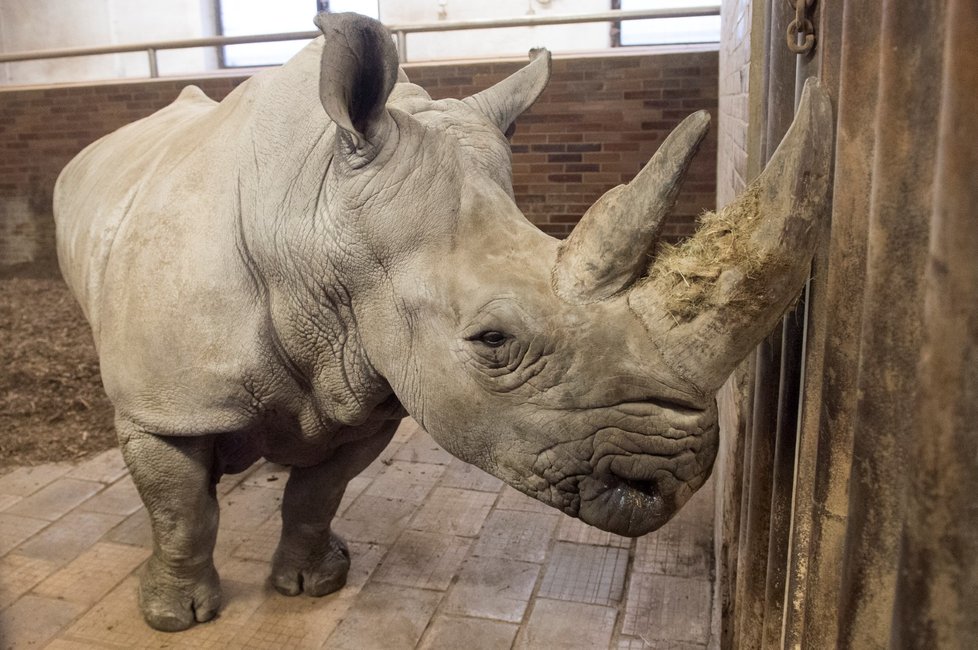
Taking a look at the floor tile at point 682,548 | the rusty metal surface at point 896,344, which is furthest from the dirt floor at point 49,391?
the rusty metal surface at point 896,344

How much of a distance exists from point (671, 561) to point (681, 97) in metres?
4.81

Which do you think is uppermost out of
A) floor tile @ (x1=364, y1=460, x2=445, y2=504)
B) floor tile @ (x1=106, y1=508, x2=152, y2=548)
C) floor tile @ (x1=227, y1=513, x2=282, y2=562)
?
floor tile @ (x1=106, y1=508, x2=152, y2=548)

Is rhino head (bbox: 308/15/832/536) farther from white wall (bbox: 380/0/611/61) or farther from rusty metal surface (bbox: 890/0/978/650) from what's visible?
white wall (bbox: 380/0/611/61)

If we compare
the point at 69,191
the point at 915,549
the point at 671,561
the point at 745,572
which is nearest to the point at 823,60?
the point at 915,549

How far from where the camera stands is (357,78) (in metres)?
2.37

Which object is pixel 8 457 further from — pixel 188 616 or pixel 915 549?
pixel 915 549

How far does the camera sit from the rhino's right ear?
2.30m

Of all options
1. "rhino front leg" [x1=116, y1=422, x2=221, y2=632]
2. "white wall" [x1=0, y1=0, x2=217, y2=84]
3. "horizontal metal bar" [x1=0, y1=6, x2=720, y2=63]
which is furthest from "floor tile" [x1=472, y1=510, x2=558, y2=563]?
"white wall" [x1=0, y1=0, x2=217, y2=84]

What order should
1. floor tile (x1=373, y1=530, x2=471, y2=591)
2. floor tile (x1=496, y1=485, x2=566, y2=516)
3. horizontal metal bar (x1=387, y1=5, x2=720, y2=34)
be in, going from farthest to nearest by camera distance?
horizontal metal bar (x1=387, y1=5, x2=720, y2=34)
floor tile (x1=496, y1=485, x2=566, y2=516)
floor tile (x1=373, y1=530, x2=471, y2=591)

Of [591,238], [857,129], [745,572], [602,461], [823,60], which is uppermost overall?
[823,60]

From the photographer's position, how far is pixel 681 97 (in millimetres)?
7695

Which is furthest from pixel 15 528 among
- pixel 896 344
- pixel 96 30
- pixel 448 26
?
pixel 96 30

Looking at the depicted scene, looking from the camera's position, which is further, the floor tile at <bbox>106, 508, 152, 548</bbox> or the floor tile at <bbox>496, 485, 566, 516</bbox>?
the floor tile at <bbox>496, 485, 566, 516</bbox>

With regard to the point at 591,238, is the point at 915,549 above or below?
below
